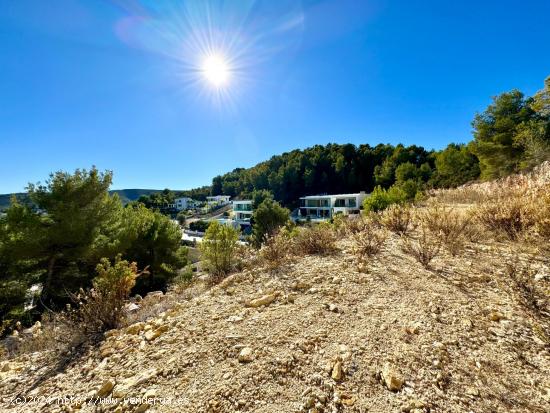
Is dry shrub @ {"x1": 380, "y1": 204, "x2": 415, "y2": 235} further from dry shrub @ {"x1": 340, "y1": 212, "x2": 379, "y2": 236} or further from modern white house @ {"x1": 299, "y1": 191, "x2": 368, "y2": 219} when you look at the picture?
modern white house @ {"x1": 299, "y1": 191, "x2": 368, "y2": 219}

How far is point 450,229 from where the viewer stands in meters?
3.24

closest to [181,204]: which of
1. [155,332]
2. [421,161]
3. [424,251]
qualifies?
[421,161]

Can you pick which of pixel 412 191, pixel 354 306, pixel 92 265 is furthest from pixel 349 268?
pixel 412 191

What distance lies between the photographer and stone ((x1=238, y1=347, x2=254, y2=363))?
1636 mm

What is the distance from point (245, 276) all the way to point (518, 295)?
2.68 m

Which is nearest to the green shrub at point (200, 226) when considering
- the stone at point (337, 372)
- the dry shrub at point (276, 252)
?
the dry shrub at point (276, 252)

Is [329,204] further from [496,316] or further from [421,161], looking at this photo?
[496,316]

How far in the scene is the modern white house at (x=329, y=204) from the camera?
31047 mm

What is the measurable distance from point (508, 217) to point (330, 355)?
3335 millimetres

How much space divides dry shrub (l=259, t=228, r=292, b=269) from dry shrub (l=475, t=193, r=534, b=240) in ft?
9.41

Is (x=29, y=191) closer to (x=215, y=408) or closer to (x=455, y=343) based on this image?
(x=215, y=408)

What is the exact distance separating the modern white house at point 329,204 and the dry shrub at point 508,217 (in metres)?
26.4

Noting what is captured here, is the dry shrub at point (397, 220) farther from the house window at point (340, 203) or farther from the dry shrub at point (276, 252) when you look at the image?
the house window at point (340, 203)

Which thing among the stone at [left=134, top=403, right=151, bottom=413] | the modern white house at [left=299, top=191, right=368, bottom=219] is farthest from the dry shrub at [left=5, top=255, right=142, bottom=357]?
the modern white house at [left=299, top=191, right=368, bottom=219]
